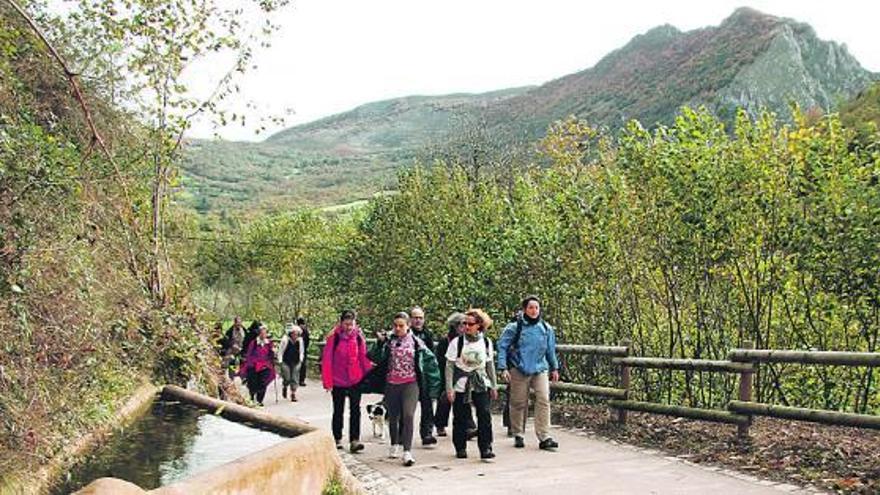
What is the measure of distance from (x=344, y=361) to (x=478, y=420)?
1.85 m

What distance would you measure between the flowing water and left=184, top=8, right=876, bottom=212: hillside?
78964 millimetres

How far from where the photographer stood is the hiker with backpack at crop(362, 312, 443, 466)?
11117 mm

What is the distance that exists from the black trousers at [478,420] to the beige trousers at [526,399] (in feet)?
2.06

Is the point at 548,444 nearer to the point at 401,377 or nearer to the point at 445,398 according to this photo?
the point at 445,398

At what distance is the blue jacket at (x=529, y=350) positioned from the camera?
11461 millimetres

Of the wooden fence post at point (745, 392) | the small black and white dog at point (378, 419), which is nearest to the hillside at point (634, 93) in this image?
the small black and white dog at point (378, 419)

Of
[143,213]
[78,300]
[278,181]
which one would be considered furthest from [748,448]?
[278,181]

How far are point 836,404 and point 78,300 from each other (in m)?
8.92

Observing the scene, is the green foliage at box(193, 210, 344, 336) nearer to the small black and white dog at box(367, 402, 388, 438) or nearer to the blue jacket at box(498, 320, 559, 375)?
the small black and white dog at box(367, 402, 388, 438)

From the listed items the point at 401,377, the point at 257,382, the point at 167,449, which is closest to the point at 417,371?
the point at 401,377

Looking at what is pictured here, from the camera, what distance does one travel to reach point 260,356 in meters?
19.4

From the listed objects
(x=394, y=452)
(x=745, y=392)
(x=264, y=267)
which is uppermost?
(x=264, y=267)

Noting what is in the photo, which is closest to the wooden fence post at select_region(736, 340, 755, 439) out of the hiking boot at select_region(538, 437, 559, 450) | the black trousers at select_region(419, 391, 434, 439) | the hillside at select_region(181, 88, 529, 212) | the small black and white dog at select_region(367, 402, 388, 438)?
the hiking boot at select_region(538, 437, 559, 450)

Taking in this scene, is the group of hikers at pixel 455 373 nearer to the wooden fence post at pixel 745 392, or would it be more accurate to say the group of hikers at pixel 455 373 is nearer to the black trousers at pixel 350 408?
the black trousers at pixel 350 408
